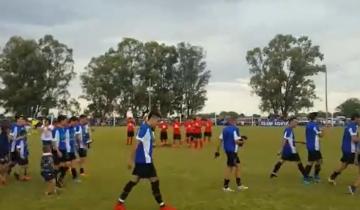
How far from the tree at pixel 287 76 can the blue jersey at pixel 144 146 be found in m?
99.1

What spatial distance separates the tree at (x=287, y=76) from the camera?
362ft

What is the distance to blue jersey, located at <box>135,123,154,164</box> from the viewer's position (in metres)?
13.0

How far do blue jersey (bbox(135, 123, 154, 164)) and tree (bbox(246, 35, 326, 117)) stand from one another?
Answer: 99142 mm

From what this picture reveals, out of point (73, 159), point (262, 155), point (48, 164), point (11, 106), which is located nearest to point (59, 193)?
point (48, 164)

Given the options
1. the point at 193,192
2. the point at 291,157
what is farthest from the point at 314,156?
the point at 193,192

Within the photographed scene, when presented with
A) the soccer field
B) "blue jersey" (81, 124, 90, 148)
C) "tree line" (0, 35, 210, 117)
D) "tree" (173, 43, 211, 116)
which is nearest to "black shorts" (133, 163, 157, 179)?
the soccer field

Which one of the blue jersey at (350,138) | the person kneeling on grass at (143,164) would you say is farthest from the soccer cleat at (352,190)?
the person kneeling on grass at (143,164)

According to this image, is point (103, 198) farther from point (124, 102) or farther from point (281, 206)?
point (124, 102)

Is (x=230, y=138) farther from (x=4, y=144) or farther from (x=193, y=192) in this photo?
(x=4, y=144)

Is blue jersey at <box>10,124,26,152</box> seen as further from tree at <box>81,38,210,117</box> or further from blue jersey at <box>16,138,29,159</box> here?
tree at <box>81,38,210,117</box>

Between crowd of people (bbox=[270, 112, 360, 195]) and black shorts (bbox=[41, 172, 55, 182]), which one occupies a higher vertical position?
crowd of people (bbox=[270, 112, 360, 195])

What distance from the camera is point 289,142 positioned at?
722 inches

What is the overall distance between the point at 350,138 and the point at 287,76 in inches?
Answer: 3805

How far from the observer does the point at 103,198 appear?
595 inches
